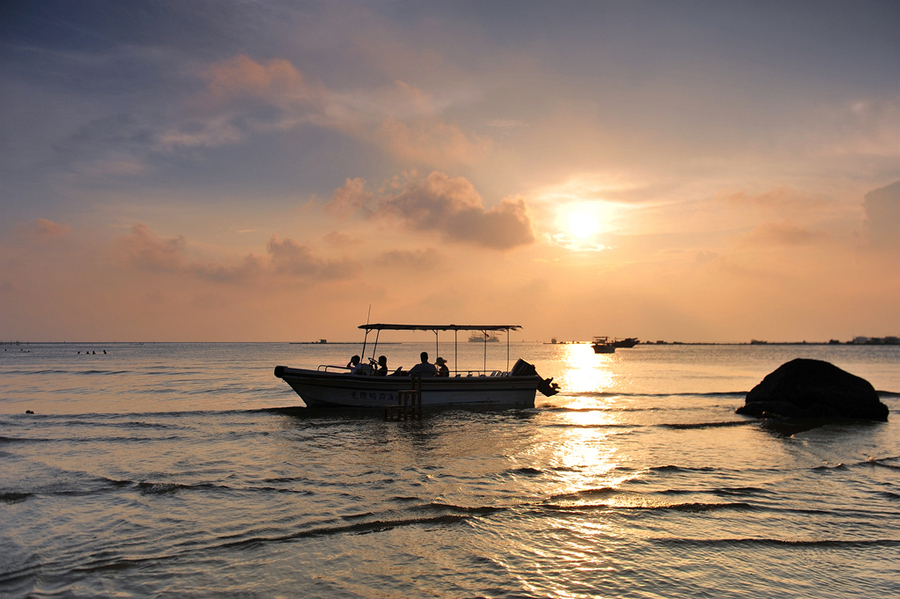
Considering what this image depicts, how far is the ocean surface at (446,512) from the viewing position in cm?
691

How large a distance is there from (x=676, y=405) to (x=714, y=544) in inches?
933

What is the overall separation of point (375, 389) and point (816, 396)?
19.9 m

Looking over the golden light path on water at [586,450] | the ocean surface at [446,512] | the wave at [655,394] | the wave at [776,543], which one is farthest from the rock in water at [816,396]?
the wave at [776,543]

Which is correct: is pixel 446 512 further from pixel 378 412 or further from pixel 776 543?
pixel 378 412

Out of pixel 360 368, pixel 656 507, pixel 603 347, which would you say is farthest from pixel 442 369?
pixel 603 347

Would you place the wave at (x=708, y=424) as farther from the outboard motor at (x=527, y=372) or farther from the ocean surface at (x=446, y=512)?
the outboard motor at (x=527, y=372)

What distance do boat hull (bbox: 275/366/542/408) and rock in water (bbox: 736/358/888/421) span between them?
12795mm

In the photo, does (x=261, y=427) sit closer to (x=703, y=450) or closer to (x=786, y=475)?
(x=703, y=450)

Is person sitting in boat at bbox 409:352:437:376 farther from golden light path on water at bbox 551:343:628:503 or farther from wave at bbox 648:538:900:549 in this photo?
wave at bbox 648:538:900:549

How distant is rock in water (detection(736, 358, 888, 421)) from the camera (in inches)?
908

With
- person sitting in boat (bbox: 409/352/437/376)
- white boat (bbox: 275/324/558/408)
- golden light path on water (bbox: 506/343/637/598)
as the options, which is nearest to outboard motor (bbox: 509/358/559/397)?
white boat (bbox: 275/324/558/408)

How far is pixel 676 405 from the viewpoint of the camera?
30.1m

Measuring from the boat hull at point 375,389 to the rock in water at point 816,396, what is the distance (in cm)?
1279

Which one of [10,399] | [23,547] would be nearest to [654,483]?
[23,547]
